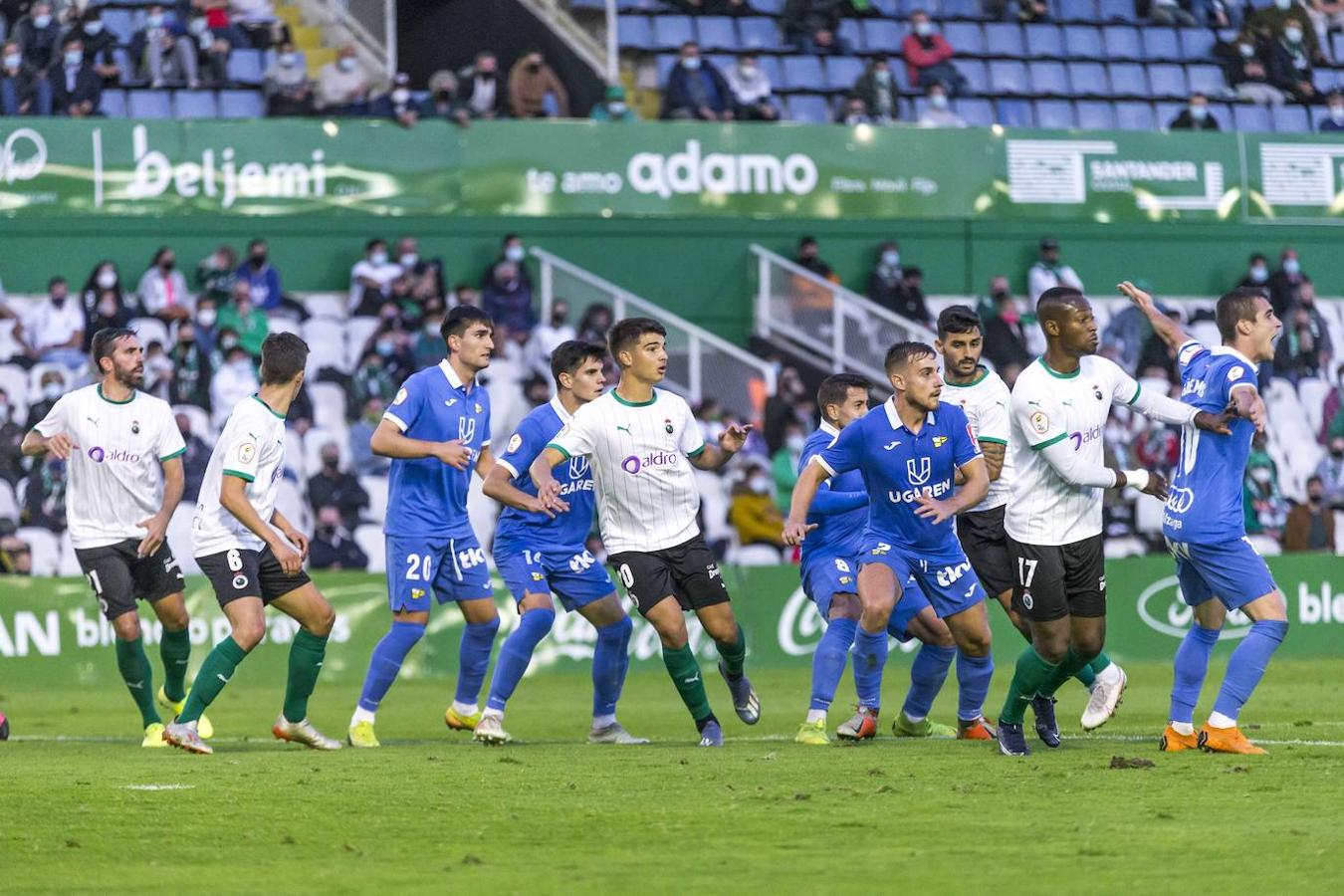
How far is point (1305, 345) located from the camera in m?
25.8

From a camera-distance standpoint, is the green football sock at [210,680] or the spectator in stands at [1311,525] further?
the spectator in stands at [1311,525]

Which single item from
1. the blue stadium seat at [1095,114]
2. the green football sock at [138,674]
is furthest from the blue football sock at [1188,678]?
the blue stadium seat at [1095,114]

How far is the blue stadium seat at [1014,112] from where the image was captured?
87.6 ft

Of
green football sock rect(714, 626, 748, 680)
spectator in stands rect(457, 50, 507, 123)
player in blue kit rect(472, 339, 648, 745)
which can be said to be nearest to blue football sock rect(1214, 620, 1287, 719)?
green football sock rect(714, 626, 748, 680)

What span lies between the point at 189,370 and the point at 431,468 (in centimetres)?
1010

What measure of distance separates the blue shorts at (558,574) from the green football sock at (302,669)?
1324mm

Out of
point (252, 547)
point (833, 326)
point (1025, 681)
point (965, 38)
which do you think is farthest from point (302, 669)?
point (965, 38)

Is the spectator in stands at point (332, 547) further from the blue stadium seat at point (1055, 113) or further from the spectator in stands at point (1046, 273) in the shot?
the blue stadium seat at point (1055, 113)

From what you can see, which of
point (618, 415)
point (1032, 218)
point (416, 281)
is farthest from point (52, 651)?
point (1032, 218)

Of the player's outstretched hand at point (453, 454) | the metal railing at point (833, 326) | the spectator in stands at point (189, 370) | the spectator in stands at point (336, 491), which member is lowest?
the spectator in stands at point (336, 491)

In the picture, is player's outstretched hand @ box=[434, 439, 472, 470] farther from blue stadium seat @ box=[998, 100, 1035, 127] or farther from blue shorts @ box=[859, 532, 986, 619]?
blue stadium seat @ box=[998, 100, 1035, 127]

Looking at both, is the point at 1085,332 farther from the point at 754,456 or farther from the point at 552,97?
the point at 552,97

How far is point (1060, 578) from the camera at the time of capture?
10188 millimetres

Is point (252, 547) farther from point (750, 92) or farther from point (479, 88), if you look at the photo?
point (750, 92)
